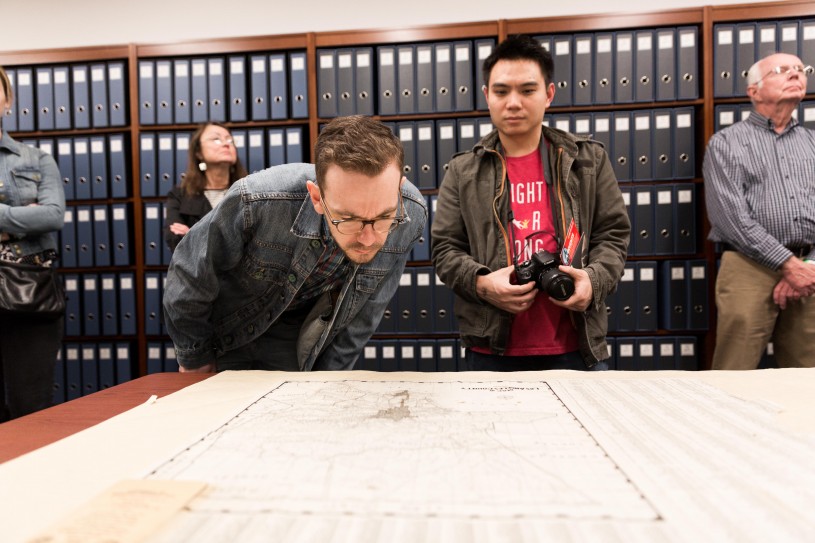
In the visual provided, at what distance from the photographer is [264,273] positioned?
1168mm

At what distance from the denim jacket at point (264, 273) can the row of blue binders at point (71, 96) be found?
6.81ft

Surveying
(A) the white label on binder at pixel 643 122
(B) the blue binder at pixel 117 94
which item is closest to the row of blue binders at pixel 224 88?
(B) the blue binder at pixel 117 94

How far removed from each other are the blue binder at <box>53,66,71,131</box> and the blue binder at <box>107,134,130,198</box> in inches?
9.6

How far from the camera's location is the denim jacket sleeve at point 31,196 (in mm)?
1803

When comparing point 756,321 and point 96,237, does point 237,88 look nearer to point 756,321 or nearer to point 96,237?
point 96,237

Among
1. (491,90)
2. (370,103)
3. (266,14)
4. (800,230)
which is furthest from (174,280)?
(266,14)

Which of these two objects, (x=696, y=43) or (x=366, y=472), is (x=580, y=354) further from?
(x=696, y=43)

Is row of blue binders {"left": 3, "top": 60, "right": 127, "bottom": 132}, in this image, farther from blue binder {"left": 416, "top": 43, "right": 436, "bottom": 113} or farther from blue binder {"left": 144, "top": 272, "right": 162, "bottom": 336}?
blue binder {"left": 416, "top": 43, "right": 436, "bottom": 113}

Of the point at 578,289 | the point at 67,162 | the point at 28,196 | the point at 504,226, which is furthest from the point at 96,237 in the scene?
the point at 578,289

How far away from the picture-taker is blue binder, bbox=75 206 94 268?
282 centimetres

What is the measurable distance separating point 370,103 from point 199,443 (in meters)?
2.26

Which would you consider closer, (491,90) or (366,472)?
(366,472)

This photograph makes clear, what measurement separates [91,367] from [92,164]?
104cm

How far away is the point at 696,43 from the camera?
2486 mm
